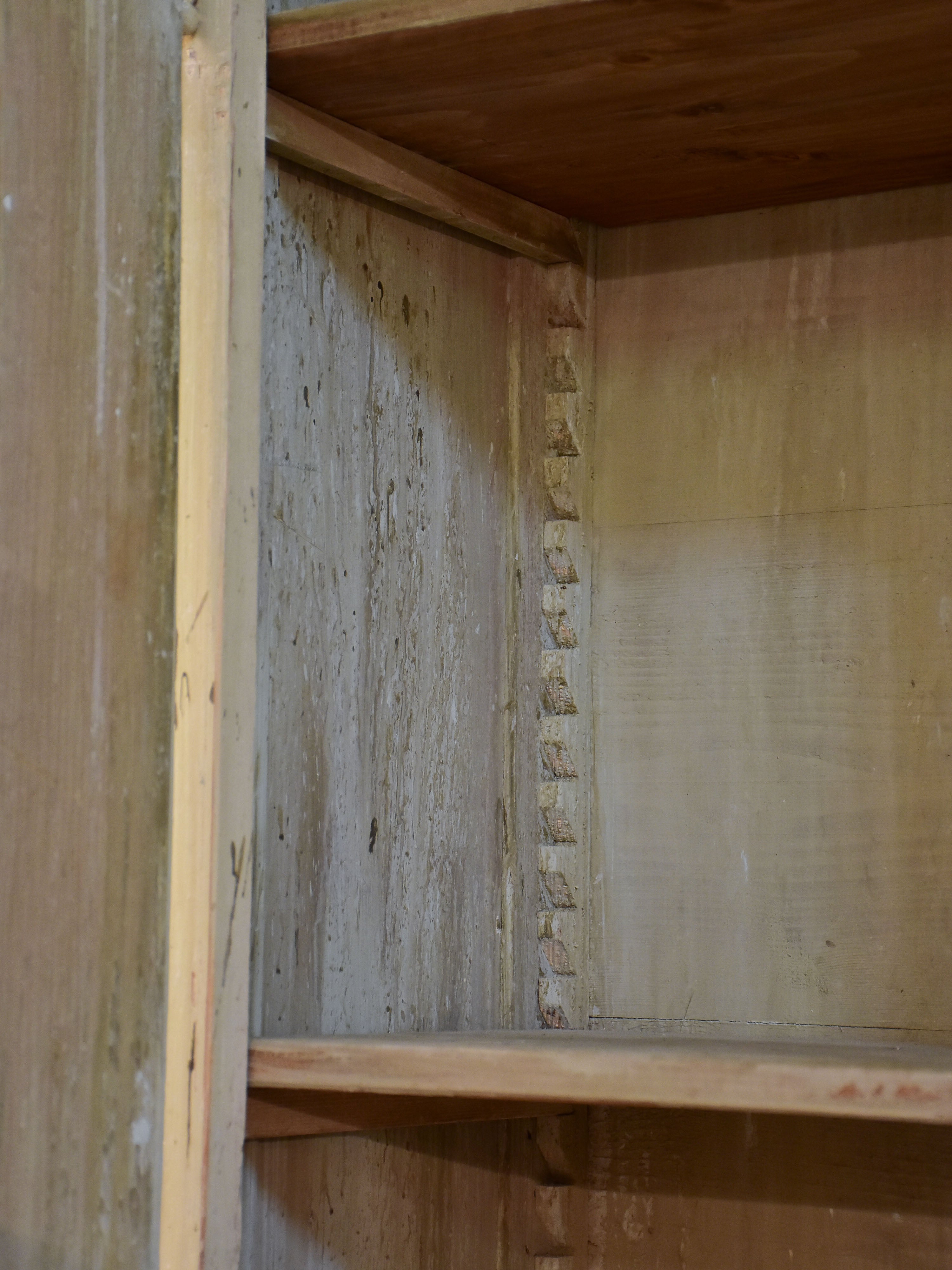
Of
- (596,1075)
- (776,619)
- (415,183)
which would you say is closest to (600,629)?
(776,619)

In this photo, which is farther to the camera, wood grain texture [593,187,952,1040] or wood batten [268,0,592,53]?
wood grain texture [593,187,952,1040]

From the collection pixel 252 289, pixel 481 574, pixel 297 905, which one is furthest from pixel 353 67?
pixel 297 905

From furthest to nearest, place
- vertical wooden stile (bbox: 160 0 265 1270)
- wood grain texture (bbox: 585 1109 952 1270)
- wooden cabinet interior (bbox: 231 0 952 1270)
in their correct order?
1. wood grain texture (bbox: 585 1109 952 1270)
2. wooden cabinet interior (bbox: 231 0 952 1270)
3. vertical wooden stile (bbox: 160 0 265 1270)

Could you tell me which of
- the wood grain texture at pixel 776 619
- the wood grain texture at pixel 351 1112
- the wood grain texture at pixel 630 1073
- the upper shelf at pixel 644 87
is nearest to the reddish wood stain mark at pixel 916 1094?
the wood grain texture at pixel 630 1073

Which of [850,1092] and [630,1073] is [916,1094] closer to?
[850,1092]

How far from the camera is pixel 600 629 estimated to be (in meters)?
1.34

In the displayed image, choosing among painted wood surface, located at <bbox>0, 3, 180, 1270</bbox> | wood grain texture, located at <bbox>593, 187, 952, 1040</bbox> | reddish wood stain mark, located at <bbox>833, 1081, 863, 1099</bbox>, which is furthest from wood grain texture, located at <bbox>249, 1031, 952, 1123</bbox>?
wood grain texture, located at <bbox>593, 187, 952, 1040</bbox>

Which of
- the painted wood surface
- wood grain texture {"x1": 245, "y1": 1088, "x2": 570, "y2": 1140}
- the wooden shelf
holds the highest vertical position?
the painted wood surface

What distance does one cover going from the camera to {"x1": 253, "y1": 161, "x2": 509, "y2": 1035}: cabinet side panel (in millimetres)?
1051

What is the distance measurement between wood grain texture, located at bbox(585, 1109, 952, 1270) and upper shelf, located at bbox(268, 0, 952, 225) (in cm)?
75

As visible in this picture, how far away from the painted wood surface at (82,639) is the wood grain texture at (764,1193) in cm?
49

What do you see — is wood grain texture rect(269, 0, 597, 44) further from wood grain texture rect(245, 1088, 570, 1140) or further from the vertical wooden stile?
wood grain texture rect(245, 1088, 570, 1140)

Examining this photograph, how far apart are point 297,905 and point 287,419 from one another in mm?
333

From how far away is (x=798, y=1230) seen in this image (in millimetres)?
1219
